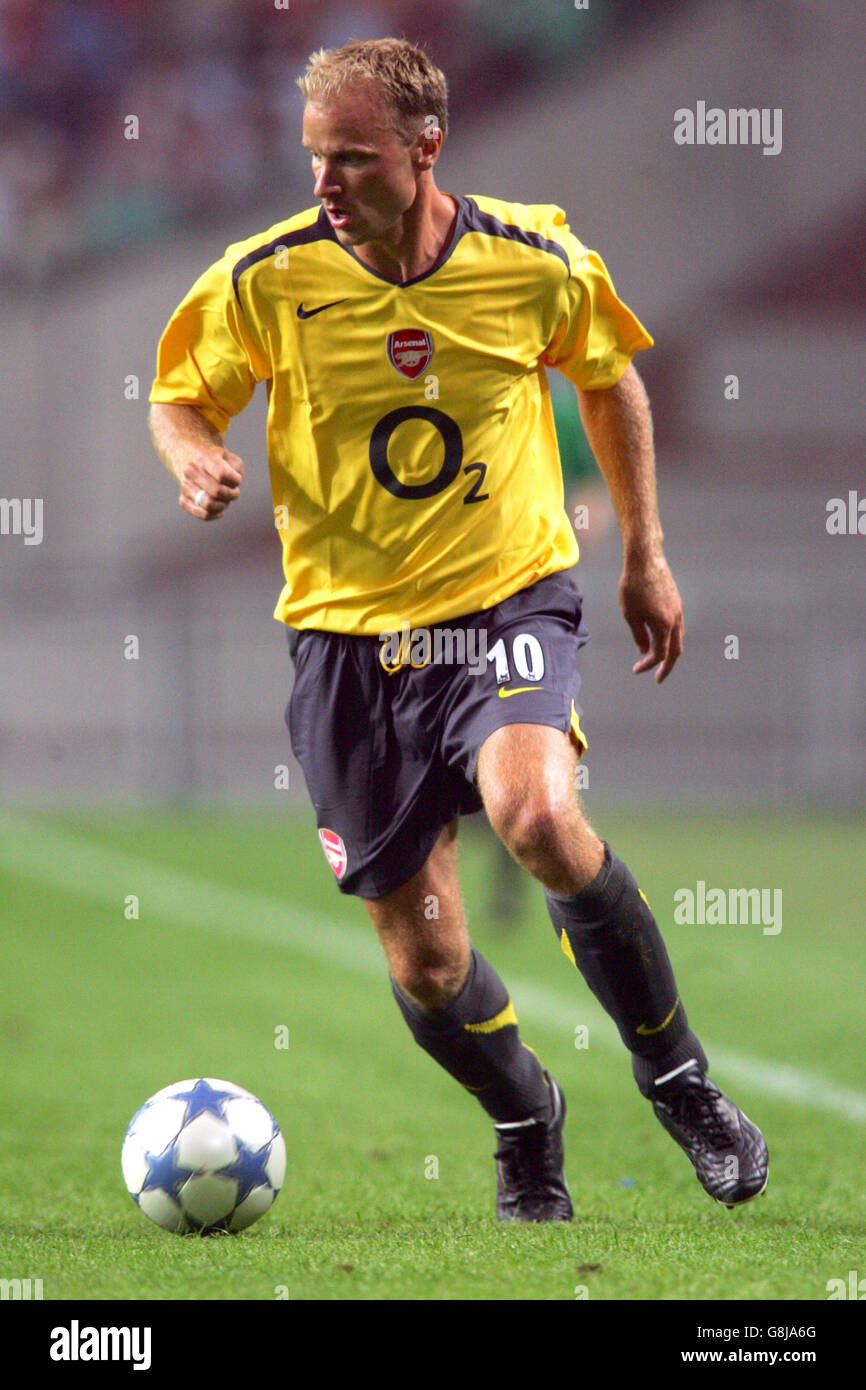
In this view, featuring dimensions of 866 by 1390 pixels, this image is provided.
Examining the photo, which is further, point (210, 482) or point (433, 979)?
point (433, 979)

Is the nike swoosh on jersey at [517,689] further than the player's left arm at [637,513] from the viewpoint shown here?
No

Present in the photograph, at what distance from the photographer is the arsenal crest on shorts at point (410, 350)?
355 centimetres

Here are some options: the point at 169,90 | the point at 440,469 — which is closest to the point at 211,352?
the point at 440,469

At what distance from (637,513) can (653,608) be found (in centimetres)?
19

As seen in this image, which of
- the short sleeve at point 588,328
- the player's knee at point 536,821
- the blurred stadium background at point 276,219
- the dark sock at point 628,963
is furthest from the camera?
the blurred stadium background at point 276,219

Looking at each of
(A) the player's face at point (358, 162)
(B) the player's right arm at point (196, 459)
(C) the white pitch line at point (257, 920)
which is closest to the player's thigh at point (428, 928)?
(B) the player's right arm at point (196, 459)

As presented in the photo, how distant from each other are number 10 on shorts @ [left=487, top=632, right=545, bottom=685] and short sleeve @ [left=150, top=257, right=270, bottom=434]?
734mm

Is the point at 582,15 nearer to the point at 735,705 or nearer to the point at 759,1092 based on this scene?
the point at 735,705

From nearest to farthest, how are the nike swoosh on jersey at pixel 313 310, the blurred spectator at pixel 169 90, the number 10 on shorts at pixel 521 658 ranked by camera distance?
the number 10 on shorts at pixel 521 658, the nike swoosh on jersey at pixel 313 310, the blurred spectator at pixel 169 90

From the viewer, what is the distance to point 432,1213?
3686 millimetres

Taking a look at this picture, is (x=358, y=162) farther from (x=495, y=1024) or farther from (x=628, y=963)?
(x=495, y=1024)

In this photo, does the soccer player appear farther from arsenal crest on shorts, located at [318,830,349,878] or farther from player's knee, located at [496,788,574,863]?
player's knee, located at [496,788,574,863]

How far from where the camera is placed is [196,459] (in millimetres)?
→ 3387

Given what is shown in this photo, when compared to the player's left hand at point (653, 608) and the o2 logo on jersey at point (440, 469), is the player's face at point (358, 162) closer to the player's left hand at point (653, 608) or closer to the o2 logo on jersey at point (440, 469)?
the o2 logo on jersey at point (440, 469)
